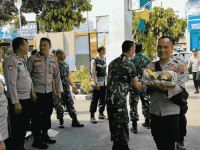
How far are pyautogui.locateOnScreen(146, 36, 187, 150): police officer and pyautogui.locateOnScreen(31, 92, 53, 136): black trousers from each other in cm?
209

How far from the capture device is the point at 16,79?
3.55 meters

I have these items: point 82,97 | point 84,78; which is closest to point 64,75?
point 82,97

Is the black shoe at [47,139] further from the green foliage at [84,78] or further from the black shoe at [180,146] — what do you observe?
the green foliage at [84,78]

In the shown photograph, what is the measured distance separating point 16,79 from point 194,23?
78.5 ft

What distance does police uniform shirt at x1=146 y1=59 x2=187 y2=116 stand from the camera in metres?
2.64

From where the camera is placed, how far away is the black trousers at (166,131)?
8.79ft

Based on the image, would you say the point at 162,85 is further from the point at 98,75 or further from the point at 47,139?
the point at 98,75

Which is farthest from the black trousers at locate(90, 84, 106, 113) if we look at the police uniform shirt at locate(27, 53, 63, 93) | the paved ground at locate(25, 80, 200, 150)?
the police uniform shirt at locate(27, 53, 63, 93)

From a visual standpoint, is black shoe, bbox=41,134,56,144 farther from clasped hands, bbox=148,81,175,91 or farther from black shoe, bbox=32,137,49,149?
clasped hands, bbox=148,81,175,91

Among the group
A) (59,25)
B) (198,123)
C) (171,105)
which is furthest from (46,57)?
(59,25)

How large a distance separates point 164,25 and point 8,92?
2022 cm

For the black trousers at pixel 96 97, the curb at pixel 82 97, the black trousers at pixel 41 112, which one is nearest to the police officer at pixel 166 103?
the black trousers at pixel 41 112

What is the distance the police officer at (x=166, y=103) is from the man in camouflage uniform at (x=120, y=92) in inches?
26.2

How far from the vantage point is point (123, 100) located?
355 cm
